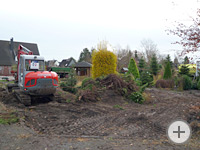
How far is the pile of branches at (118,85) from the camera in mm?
13109

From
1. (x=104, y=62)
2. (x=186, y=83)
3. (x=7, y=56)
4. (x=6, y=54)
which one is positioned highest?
(x=6, y=54)

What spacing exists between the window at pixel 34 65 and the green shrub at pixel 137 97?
233 inches

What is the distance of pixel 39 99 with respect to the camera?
12.5 meters

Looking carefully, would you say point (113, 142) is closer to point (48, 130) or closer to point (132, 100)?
point (48, 130)

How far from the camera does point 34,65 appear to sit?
1122 cm

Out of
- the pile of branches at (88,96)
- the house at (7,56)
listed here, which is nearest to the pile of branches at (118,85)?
the pile of branches at (88,96)

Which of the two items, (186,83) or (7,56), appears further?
(7,56)

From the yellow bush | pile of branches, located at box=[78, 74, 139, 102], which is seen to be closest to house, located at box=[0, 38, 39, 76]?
the yellow bush

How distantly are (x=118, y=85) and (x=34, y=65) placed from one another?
5.56 meters

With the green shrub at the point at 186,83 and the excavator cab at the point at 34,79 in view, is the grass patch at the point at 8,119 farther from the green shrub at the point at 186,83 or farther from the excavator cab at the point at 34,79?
the green shrub at the point at 186,83

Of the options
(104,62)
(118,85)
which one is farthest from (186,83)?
(118,85)

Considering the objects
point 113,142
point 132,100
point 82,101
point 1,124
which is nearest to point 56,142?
point 113,142

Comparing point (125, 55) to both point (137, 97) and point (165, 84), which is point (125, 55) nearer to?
point (165, 84)

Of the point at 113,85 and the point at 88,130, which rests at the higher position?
the point at 113,85
